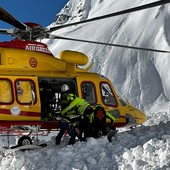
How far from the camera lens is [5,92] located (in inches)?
369

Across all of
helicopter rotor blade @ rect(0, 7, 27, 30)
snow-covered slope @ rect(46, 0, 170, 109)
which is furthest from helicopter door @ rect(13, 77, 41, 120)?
snow-covered slope @ rect(46, 0, 170, 109)

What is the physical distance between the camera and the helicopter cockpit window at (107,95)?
10.9m

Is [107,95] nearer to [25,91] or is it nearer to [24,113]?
[25,91]

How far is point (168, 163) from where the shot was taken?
6129 mm

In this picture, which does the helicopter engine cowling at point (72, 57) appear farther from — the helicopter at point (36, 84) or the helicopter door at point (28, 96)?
the helicopter door at point (28, 96)

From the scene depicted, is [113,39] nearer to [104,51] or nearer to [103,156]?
[104,51]

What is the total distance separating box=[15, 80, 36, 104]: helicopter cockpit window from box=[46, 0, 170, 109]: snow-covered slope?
1743 inches

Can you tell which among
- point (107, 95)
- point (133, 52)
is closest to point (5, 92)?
point (107, 95)

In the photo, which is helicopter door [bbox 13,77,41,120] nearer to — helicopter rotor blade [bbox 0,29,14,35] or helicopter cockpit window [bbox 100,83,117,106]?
helicopter rotor blade [bbox 0,29,14,35]

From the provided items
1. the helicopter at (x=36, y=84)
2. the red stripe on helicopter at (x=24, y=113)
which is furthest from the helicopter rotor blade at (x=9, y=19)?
the red stripe on helicopter at (x=24, y=113)

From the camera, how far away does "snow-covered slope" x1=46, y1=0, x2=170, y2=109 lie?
57938 mm

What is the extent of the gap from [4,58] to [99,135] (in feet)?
10.2

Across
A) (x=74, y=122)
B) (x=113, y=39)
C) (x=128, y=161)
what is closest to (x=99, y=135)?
(x=74, y=122)

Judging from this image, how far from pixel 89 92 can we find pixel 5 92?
8.33 feet
